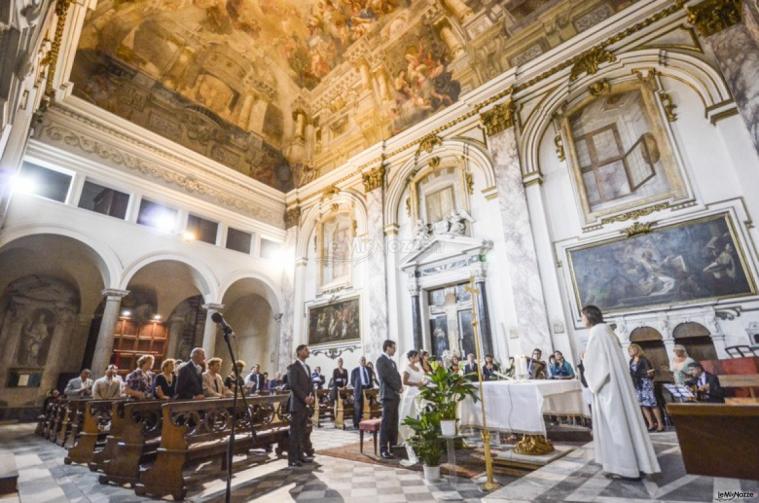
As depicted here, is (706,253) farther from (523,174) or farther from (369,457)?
(369,457)

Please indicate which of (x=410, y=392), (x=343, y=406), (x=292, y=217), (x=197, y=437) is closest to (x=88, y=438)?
(x=197, y=437)

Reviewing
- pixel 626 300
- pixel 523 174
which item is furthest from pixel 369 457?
pixel 523 174

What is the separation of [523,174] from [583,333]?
4062 mm

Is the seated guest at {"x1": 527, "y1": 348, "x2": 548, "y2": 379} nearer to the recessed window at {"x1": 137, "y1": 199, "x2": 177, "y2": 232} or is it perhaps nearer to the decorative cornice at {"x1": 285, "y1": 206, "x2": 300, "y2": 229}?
the decorative cornice at {"x1": 285, "y1": 206, "x2": 300, "y2": 229}

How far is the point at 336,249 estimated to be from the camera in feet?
44.3

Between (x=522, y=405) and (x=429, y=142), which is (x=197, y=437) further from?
(x=429, y=142)

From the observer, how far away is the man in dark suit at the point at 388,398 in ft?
16.2

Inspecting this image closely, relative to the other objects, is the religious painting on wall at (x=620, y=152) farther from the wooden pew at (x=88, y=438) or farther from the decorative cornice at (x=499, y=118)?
the wooden pew at (x=88, y=438)

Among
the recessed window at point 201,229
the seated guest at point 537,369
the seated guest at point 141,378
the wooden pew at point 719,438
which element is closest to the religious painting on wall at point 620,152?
the seated guest at point 537,369

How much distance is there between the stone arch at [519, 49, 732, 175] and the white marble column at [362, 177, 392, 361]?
4759mm

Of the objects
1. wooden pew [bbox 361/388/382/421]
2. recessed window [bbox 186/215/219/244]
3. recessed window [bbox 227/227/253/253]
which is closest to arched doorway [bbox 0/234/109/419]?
recessed window [bbox 186/215/219/244]

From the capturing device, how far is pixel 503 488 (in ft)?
10.6

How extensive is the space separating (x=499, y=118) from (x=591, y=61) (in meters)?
2.36

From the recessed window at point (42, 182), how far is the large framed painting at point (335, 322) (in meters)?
7.96
